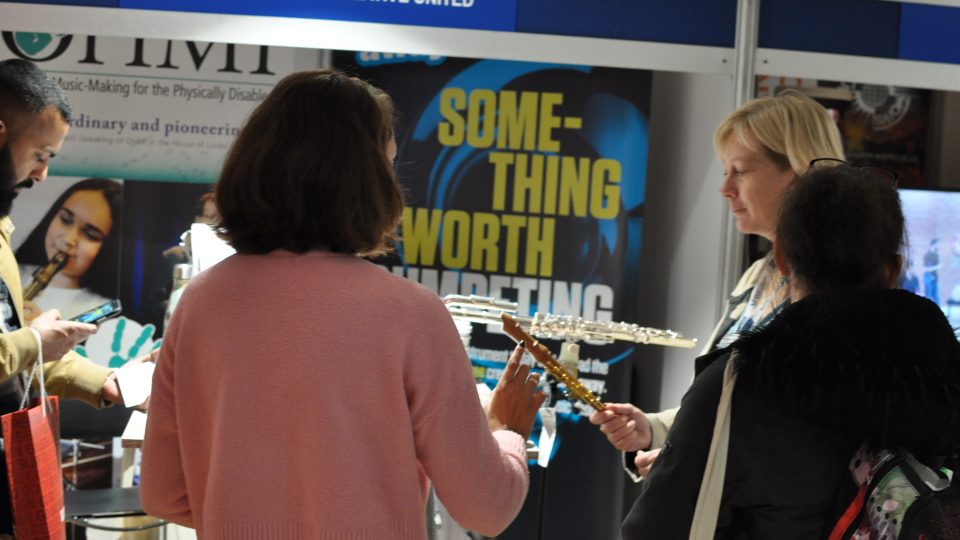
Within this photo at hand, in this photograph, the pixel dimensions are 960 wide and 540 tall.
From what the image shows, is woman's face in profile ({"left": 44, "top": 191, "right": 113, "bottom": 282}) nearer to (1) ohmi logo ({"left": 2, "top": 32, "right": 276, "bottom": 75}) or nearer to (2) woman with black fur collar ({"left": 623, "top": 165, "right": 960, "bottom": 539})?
(1) ohmi logo ({"left": 2, "top": 32, "right": 276, "bottom": 75})

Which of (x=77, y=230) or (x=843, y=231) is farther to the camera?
(x=77, y=230)

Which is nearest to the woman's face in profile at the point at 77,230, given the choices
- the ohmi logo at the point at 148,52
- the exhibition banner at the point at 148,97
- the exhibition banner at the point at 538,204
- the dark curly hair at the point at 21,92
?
the exhibition banner at the point at 148,97

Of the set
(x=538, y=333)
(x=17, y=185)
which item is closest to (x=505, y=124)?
(x=538, y=333)

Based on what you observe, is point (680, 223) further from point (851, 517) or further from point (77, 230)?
point (851, 517)

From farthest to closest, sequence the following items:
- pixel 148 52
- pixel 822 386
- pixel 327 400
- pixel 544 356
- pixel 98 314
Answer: pixel 148 52, pixel 98 314, pixel 544 356, pixel 822 386, pixel 327 400

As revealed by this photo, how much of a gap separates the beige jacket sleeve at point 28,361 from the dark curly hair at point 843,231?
1.88 meters

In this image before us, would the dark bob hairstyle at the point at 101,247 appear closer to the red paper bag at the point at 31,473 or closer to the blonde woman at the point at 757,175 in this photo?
the red paper bag at the point at 31,473

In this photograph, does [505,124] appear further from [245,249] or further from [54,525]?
[245,249]

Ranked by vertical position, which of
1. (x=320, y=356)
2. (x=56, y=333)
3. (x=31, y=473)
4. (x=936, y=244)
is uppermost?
(x=936, y=244)

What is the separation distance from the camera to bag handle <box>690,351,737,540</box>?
5.95ft

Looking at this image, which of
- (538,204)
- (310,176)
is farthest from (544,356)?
(538,204)

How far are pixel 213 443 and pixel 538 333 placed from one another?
1912 millimetres

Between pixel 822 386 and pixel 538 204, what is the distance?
3.05 metres

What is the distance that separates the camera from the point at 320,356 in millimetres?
1670
